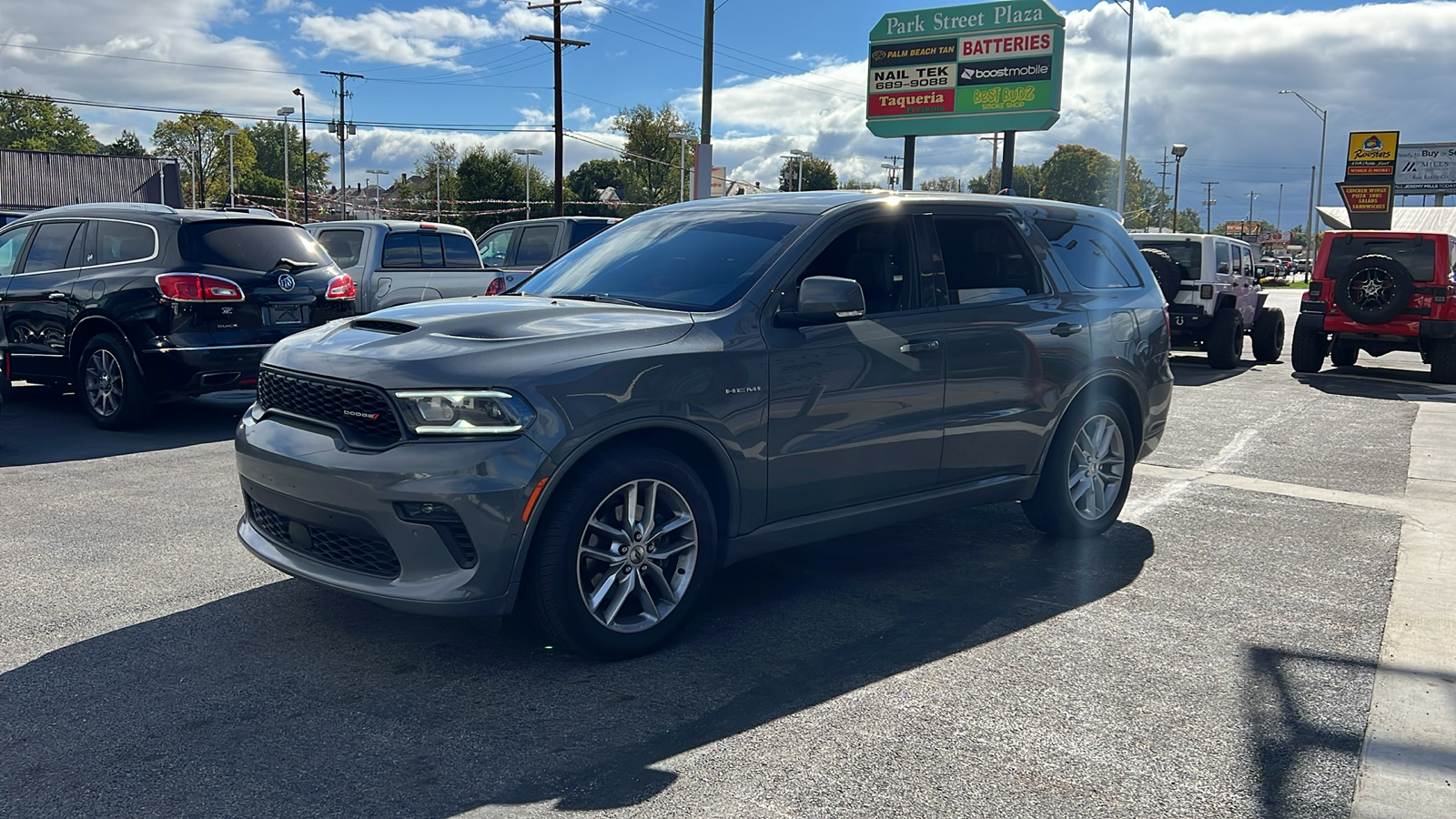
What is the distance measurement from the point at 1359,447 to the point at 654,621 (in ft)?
25.5

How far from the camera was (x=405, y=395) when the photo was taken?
3807mm

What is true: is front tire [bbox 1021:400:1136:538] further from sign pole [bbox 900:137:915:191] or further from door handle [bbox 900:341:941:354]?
sign pole [bbox 900:137:915:191]

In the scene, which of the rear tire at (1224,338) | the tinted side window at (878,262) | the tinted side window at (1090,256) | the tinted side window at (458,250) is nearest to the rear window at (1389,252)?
the rear tire at (1224,338)

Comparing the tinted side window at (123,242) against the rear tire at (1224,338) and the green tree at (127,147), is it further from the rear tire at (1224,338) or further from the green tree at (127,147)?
the green tree at (127,147)

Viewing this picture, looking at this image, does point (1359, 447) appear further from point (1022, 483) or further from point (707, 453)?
point (707, 453)

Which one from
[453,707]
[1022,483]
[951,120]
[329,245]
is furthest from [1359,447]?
[951,120]

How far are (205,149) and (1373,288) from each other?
12802 cm

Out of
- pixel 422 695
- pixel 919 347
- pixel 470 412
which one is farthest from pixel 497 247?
pixel 422 695

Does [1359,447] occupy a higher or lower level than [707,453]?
lower

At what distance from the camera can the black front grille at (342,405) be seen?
3.86 metres

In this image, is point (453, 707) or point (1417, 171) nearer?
point (453, 707)

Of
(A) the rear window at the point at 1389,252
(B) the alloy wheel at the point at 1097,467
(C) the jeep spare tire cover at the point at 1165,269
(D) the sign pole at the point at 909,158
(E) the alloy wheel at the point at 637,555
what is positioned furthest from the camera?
(D) the sign pole at the point at 909,158

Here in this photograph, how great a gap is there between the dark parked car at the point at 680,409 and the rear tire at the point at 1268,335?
44.2ft

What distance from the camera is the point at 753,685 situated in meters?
3.97
